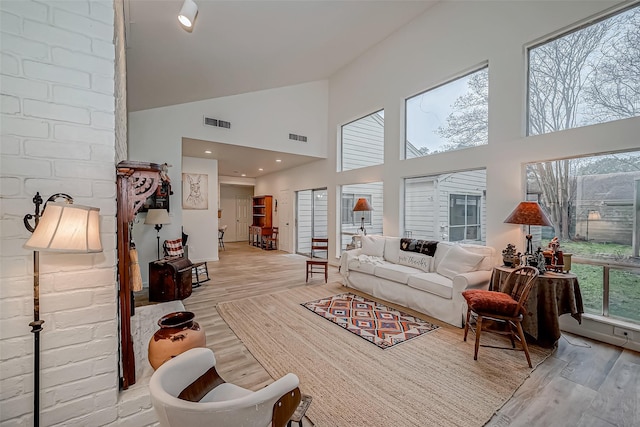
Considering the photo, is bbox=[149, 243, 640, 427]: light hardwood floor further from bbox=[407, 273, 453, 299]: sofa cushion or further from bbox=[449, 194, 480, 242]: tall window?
bbox=[449, 194, 480, 242]: tall window

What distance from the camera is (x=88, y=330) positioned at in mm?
1279

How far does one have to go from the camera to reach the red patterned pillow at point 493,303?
98.2 inches

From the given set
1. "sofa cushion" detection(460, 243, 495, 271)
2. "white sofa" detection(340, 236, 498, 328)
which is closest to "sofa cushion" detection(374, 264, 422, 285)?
"white sofa" detection(340, 236, 498, 328)

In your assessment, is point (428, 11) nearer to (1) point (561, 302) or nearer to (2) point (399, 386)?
(1) point (561, 302)

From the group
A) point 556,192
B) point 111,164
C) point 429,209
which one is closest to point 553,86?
point 556,192

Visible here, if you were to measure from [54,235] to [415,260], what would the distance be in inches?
157

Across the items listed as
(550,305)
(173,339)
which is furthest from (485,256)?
(173,339)

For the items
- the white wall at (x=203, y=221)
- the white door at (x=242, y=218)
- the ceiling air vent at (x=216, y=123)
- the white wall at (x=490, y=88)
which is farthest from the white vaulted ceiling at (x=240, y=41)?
the white door at (x=242, y=218)

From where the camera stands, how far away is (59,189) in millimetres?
1215

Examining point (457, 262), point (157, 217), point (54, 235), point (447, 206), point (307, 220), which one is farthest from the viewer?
point (307, 220)

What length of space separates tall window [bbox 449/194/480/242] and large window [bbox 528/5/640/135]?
1236mm

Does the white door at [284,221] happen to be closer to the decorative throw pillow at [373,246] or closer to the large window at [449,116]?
the decorative throw pillow at [373,246]

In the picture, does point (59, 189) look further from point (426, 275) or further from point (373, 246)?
point (373, 246)

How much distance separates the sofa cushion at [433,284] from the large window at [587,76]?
7.14 ft
